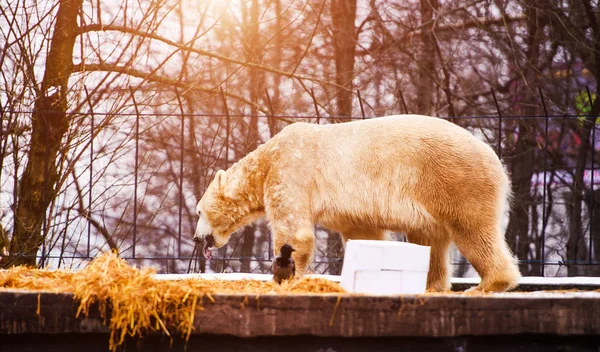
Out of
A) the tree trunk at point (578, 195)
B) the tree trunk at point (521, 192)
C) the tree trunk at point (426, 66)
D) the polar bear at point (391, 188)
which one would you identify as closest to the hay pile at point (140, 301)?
the polar bear at point (391, 188)

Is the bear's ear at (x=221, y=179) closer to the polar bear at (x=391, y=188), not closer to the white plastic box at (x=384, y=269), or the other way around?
the polar bear at (x=391, y=188)

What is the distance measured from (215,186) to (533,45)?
835 cm

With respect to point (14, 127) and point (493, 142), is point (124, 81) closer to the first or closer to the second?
point (14, 127)

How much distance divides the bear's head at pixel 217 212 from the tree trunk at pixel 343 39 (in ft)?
19.2

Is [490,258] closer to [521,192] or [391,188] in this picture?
[391,188]

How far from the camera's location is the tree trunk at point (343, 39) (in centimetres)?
1177

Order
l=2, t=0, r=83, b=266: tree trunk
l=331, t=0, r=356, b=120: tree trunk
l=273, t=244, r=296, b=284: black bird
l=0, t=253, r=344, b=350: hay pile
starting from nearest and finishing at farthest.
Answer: l=0, t=253, r=344, b=350: hay pile, l=273, t=244, r=296, b=284: black bird, l=2, t=0, r=83, b=266: tree trunk, l=331, t=0, r=356, b=120: tree trunk

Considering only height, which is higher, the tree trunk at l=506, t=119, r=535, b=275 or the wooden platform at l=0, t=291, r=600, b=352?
the tree trunk at l=506, t=119, r=535, b=275

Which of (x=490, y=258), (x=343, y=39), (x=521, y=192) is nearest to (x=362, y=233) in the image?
(x=490, y=258)

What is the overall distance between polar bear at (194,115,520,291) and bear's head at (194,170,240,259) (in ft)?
0.51

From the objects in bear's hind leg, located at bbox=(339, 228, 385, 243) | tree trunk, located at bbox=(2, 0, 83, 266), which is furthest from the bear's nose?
tree trunk, located at bbox=(2, 0, 83, 266)

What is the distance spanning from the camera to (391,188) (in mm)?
5070

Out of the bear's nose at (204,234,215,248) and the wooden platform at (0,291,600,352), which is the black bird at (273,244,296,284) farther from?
the bear's nose at (204,234,215,248)

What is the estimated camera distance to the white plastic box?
11.5 ft
